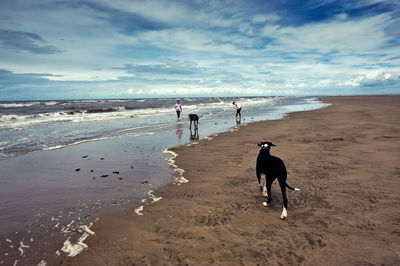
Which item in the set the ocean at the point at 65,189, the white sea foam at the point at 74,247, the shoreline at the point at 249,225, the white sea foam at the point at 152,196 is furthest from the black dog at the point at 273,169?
the white sea foam at the point at 74,247

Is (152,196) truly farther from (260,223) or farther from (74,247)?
(260,223)

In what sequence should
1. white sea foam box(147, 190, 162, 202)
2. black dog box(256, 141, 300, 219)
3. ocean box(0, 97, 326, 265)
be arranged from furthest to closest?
white sea foam box(147, 190, 162, 202), black dog box(256, 141, 300, 219), ocean box(0, 97, 326, 265)

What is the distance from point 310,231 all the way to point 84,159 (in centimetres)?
870

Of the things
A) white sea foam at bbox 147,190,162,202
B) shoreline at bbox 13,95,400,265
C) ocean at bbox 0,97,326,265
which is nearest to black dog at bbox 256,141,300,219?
shoreline at bbox 13,95,400,265

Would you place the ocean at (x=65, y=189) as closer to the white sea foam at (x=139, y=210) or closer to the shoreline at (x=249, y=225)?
the white sea foam at (x=139, y=210)

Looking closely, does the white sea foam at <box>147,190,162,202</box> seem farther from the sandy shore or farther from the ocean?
the sandy shore

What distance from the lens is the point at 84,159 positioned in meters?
9.52

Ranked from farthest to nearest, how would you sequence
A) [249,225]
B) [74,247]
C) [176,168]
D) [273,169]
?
[176,168]
[273,169]
[249,225]
[74,247]

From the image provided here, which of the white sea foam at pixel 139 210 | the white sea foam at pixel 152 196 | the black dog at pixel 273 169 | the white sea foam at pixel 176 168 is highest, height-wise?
the black dog at pixel 273 169

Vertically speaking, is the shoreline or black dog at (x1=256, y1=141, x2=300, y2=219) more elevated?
black dog at (x1=256, y1=141, x2=300, y2=219)

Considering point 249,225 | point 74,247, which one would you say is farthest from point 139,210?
point 249,225

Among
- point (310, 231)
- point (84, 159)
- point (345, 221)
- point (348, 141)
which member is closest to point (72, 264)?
point (310, 231)

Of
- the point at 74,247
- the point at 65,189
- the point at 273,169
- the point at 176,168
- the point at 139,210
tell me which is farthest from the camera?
the point at 176,168

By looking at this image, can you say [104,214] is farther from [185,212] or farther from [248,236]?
[248,236]
